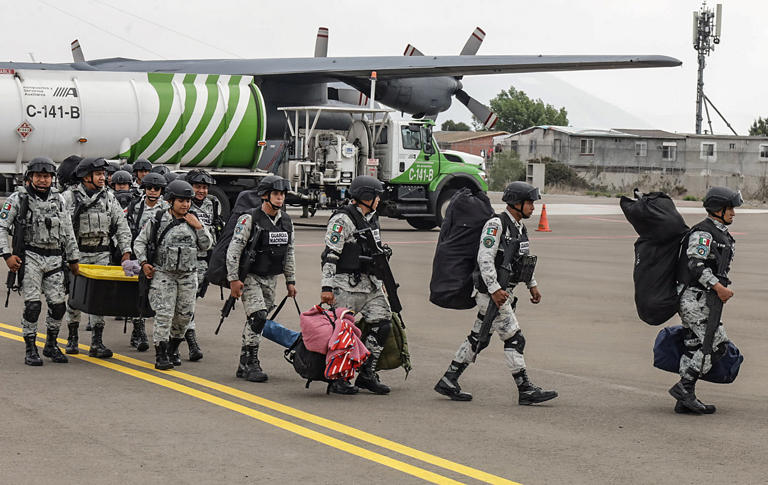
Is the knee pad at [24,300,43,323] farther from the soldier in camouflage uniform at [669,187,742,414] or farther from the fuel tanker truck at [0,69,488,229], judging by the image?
the fuel tanker truck at [0,69,488,229]

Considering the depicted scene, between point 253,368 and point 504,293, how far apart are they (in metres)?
2.29

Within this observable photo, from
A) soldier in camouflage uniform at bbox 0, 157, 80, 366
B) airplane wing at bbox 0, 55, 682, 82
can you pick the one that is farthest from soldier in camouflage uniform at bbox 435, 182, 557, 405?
airplane wing at bbox 0, 55, 682, 82

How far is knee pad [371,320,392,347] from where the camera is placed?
322 inches

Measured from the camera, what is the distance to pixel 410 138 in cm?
2686

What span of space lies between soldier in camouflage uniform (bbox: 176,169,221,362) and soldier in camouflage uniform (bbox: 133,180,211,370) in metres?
0.28

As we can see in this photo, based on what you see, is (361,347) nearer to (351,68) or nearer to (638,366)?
(638,366)

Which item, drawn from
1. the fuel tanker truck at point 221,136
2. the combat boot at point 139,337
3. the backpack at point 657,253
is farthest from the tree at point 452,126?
the backpack at point 657,253

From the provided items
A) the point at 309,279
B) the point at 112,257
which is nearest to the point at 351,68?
the point at 309,279

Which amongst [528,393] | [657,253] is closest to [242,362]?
[528,393]

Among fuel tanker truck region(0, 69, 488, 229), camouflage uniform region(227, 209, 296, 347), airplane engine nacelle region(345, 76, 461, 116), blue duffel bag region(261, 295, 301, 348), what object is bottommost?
blue duffel bag region(261, 295, 301, 348)

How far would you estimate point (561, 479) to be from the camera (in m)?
5.71

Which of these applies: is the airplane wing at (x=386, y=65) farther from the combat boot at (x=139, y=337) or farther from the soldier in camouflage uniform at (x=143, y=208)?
the combat boot at (x=139, y=337)

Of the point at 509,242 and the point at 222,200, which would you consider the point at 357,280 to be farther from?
the point at 222,200

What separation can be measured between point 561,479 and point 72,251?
527 centimetres
